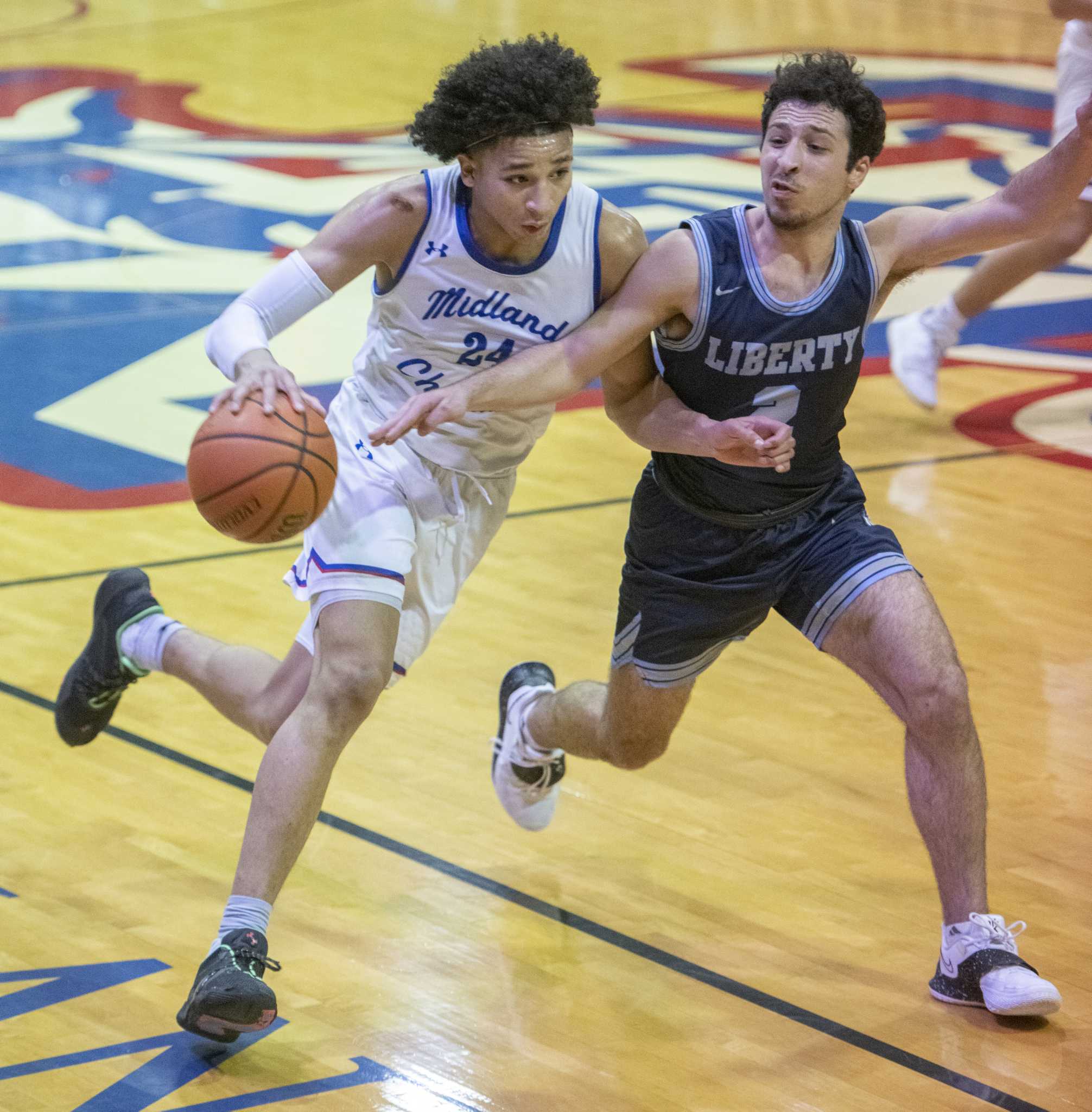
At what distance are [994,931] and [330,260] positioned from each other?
6.29 feet

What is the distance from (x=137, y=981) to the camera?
3695 millimetres

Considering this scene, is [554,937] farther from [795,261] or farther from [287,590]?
[287,590]

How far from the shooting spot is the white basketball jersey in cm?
382

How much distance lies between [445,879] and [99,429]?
376cm

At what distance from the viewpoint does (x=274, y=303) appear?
3.76m

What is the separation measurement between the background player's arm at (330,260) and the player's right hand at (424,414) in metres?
0.27

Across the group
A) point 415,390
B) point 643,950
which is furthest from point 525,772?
point 415,390

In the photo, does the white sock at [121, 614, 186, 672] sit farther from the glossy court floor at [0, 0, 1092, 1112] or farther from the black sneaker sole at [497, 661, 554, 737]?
the black sneaker sole at [497, 661, 554, 737]

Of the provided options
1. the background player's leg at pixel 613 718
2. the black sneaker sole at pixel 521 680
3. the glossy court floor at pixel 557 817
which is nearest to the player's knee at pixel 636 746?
the background player's leg at pixel 613 718

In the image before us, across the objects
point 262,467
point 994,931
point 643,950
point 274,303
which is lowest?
point 643,950

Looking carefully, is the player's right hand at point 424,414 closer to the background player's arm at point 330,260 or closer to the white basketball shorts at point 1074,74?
the background player's arm at point 330,260

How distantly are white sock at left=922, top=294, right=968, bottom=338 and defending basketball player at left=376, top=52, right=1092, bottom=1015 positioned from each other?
401 centimetres

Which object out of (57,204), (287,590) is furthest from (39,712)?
(57,204)

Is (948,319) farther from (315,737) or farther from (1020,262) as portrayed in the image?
(315,737)
